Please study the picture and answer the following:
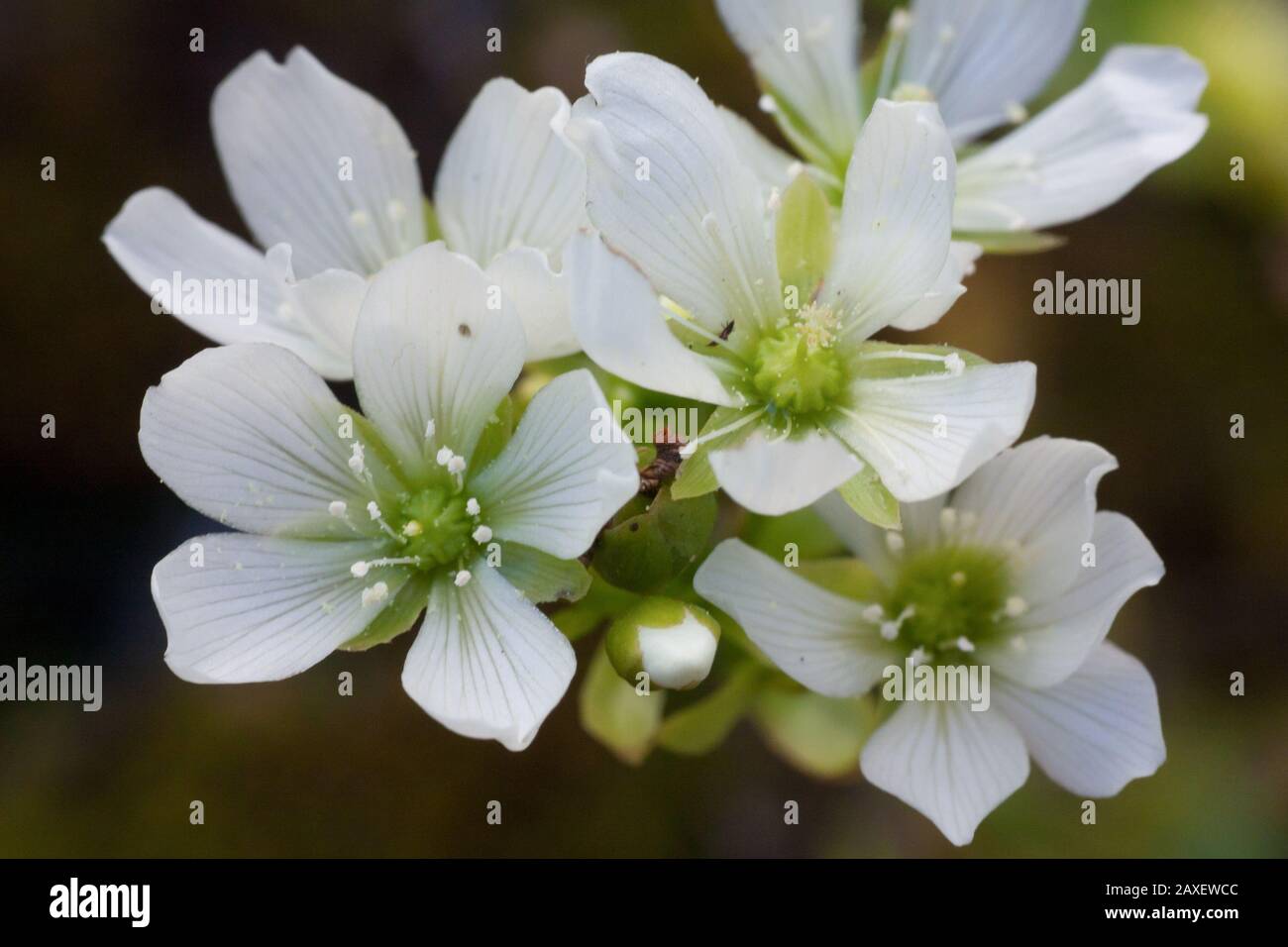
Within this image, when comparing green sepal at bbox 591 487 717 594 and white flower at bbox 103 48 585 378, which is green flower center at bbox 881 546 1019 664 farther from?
white flower at bbox 103 48 585 378

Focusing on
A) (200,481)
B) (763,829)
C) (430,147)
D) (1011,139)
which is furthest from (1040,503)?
(430,147)

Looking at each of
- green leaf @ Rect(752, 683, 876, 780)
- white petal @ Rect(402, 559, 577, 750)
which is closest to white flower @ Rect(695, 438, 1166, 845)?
white petal @ Rect(402, 559, 577, 750)

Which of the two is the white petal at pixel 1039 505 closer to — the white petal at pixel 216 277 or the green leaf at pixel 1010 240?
the green leaf at pixel 1010 240

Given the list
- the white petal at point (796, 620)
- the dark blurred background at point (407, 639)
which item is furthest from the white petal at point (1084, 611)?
the dark blurred background at point (407, 639)

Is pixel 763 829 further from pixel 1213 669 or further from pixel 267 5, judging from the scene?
pixel 267 5

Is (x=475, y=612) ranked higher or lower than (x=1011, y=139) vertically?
lower
